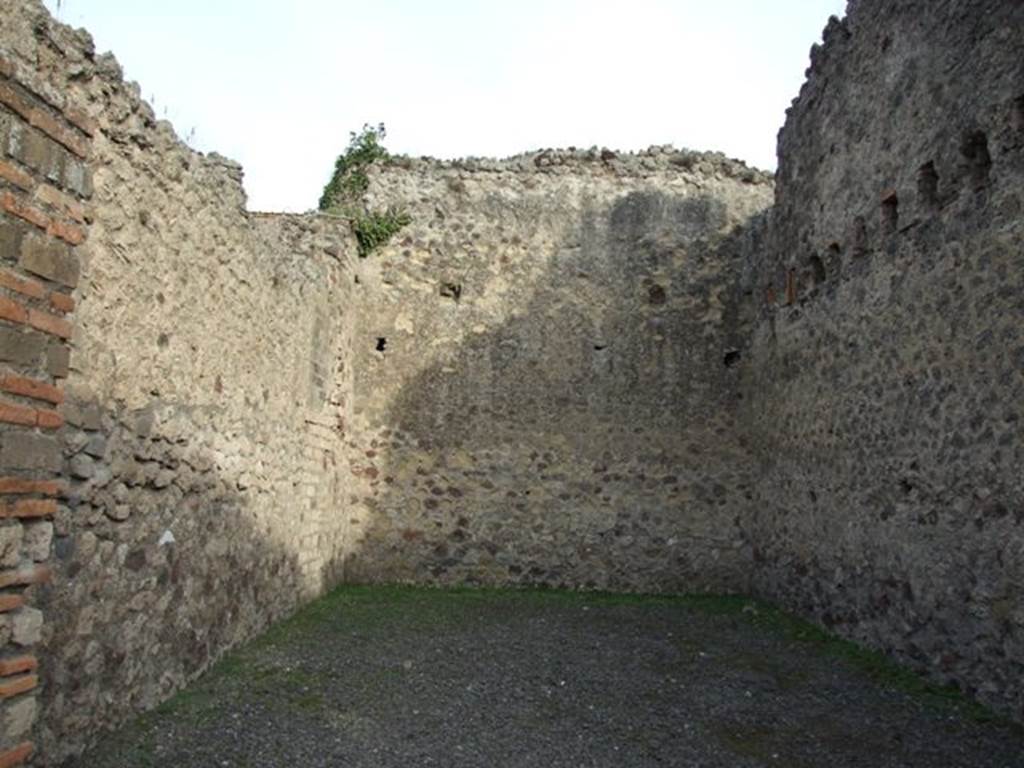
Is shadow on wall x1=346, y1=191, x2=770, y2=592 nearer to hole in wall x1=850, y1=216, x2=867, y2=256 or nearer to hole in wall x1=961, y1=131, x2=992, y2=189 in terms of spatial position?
hole in wall x1=850, y1=216, x2=867, y2=256

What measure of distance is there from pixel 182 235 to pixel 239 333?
1067 mm

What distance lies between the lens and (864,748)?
4402 mm

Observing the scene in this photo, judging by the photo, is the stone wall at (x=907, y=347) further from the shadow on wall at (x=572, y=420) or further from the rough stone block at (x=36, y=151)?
the rough stone block at (x=36, y=151)

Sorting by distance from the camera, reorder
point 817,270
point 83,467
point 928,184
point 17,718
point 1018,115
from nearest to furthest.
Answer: point 17,718
point 83,467
point 1018,115
point 928,184
point 817,270

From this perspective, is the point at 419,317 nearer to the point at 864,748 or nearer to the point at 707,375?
the point at 707,375

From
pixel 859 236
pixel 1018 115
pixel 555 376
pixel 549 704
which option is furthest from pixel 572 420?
pixel 1018 115

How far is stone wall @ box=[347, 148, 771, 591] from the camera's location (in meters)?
9.16

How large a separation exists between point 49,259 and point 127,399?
1643 millimetres

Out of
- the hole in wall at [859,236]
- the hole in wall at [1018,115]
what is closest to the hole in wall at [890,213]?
the hole in wall at [859,236]

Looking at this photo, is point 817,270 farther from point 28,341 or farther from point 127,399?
point 28,341

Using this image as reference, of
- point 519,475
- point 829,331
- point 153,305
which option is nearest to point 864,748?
point 829,331

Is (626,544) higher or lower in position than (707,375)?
lower

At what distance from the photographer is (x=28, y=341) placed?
104 inches

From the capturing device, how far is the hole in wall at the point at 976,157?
5500 millimetres
